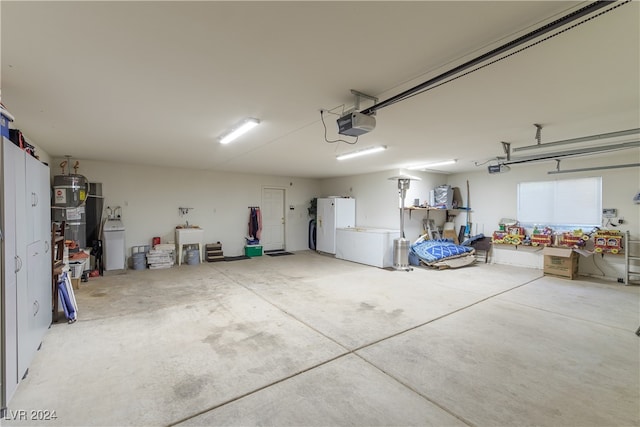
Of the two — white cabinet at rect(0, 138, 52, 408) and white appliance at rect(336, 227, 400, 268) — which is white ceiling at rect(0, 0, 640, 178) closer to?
white cabinet at rect(0, 138, 52, 408)

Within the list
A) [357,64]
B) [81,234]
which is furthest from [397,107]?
[81,234]

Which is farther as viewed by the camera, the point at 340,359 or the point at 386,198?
the point at 386,198

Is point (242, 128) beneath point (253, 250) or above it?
above

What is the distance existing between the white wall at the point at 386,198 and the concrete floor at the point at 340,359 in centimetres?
319

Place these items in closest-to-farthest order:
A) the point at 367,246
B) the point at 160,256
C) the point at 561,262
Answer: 1. the point at 561,262
2. the point at 160,256
3. the point at 367,246

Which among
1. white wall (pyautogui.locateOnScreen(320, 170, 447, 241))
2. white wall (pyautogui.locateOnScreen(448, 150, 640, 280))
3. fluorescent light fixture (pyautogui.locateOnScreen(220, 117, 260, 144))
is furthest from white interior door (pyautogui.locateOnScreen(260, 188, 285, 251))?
white wall (pyautogui.locateOnScreen(448, 150, 640, 280))

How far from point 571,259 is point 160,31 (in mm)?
7779

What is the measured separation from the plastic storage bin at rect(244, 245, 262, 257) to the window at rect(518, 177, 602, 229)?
23.8 feet

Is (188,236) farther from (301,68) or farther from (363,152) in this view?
(301,68)

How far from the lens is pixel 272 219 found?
29.7 feet

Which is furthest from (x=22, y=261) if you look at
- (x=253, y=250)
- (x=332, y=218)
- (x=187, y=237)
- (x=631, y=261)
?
(x=631, y=261)

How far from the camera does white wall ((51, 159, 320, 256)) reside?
6668mm

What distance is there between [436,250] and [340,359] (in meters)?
4.98

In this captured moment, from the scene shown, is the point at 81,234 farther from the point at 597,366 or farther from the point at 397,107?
the point at 597,366
